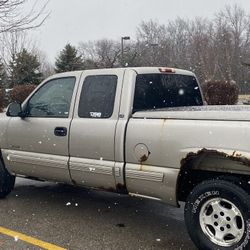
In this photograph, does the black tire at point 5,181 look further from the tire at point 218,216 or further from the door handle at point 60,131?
the tire at point 218,216

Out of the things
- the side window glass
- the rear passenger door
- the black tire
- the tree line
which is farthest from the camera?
the tree line

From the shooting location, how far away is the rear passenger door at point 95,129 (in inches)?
194

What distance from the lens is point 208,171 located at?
446cm

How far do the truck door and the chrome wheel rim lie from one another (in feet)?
6.16

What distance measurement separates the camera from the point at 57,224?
524 cm

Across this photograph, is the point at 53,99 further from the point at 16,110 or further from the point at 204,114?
the point at 204,114

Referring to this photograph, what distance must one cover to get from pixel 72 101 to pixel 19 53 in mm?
32955

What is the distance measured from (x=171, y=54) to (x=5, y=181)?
2542 inches

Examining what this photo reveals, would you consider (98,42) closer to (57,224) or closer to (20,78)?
(20,78)

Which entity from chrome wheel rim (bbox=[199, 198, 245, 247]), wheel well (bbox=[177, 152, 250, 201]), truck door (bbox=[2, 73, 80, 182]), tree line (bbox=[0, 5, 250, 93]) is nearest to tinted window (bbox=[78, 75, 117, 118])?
truck door (bbox=[2, 73, 80, 182])

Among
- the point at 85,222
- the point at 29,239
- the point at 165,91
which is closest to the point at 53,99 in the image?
the point at 165,91

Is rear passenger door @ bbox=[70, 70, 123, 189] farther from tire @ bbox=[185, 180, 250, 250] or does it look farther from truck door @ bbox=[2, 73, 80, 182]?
tire @ bbox=[185, 180, 250, 250]

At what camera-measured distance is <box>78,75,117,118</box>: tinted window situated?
5.10m

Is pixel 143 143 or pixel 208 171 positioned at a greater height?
pixel 143 143
